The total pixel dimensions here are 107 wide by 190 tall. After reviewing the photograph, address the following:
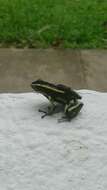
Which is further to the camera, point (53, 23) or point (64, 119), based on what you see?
point (53, 23)

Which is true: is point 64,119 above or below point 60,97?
below

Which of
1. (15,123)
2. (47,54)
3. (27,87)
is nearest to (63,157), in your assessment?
(15,123)

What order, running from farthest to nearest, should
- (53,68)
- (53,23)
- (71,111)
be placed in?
(53,23)
(53,68)
(71,111)

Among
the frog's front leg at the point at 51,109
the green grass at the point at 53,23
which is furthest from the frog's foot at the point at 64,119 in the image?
the green grass at the point at 53,23

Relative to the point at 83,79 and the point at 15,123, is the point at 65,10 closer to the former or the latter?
the point at 83,79

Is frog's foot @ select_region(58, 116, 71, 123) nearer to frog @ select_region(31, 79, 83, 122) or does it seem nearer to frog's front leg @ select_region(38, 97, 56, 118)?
frog @ select_region(31, 79, 83, 122)

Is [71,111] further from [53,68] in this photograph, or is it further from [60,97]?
[53,68]

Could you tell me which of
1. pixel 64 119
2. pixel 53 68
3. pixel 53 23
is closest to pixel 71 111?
pixel 64 119
